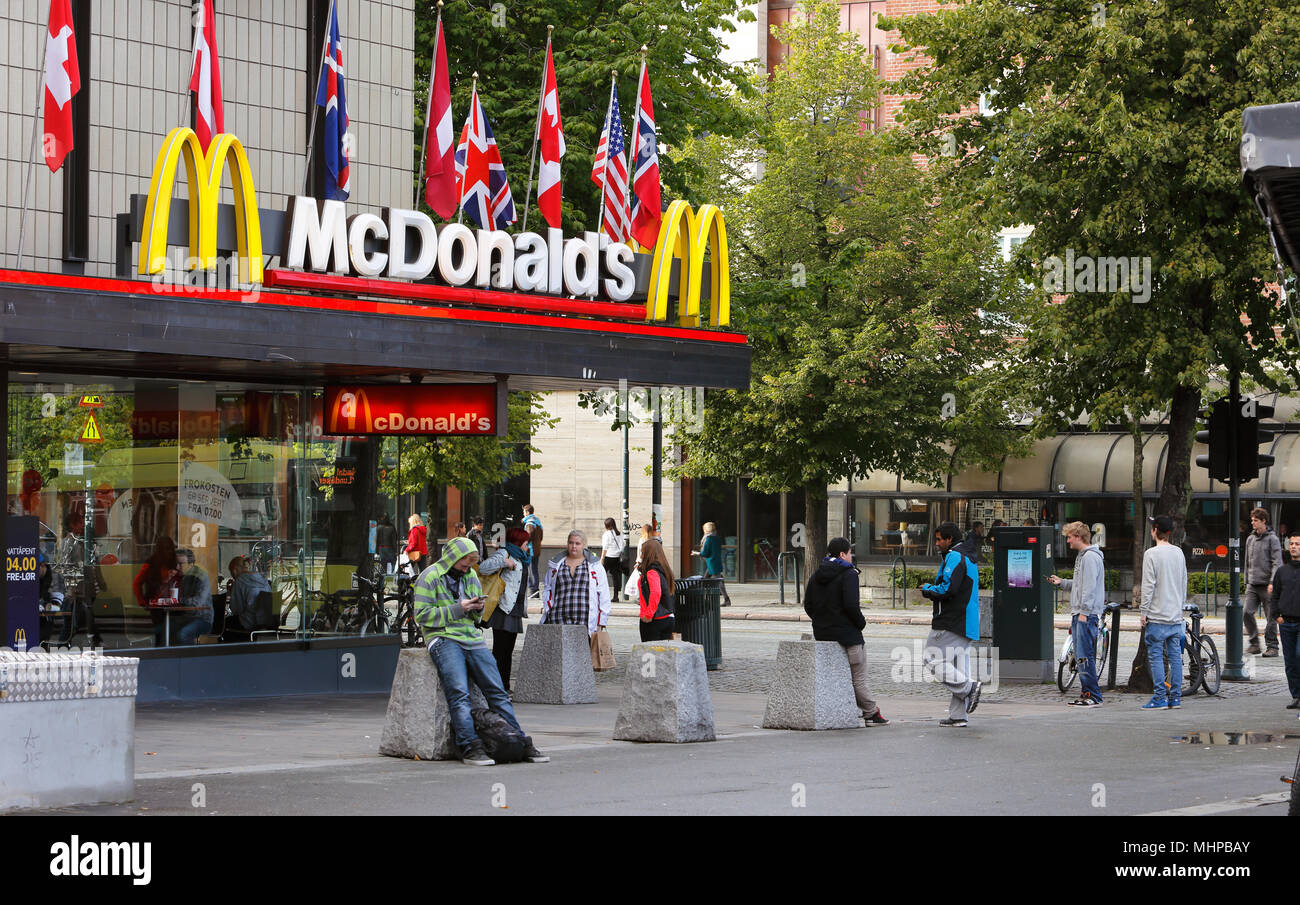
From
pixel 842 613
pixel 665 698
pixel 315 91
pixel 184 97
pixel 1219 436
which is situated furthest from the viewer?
pixel 1219 436

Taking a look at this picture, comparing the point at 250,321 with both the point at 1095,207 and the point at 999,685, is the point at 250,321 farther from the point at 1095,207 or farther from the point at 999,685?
the point at 1095,207

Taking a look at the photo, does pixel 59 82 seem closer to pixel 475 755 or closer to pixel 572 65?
pixel 475 755

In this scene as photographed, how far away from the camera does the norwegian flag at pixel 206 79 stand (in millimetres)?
16078

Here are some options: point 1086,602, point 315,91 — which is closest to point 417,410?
point 315,91

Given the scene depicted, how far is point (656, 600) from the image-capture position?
1916 centimetres

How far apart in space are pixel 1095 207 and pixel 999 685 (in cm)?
645

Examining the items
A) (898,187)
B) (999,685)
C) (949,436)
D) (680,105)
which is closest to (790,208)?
(898,187)

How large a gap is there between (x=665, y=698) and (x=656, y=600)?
525cm

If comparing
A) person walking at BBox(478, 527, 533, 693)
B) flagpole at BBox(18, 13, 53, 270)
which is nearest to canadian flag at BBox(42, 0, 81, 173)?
flagpole at BBox(18, 13, 53, 270)

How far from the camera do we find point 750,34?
4744 centimetres

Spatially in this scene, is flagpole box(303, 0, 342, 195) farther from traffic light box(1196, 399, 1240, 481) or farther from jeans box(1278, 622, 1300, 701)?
jeans box(1278, 622, 1300, 701)

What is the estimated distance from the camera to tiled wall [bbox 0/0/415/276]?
1559 centimetres

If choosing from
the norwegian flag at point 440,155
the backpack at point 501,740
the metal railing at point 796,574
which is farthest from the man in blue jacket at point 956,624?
the metal railing at point 796,574

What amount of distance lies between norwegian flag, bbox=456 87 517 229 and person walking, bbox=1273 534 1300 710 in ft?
28.8
